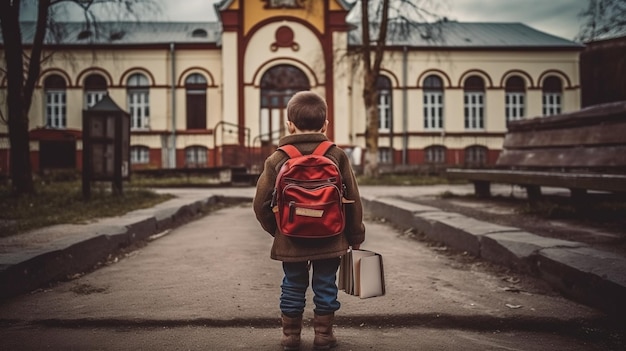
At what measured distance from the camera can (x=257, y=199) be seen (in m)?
2.88

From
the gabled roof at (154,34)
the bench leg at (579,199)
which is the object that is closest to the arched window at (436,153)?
the gabled roof at (154,34)

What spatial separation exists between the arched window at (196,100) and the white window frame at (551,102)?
17.9 meters

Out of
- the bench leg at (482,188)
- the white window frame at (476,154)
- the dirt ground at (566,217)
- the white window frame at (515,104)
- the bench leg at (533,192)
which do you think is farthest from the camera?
the white window frame at (515,104)

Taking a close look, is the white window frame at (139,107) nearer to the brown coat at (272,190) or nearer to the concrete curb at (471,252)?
the concrete curb at (471,252)

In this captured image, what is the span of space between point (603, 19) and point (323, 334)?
26.0 ft

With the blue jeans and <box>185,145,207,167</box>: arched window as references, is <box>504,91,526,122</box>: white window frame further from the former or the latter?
the blue jeans

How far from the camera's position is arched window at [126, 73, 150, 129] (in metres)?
28.0

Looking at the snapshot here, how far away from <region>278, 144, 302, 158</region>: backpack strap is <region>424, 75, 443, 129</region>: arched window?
88.0ft

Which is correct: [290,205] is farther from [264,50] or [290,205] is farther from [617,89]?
[264,50]

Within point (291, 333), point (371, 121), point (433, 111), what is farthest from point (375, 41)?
point (291, 333)

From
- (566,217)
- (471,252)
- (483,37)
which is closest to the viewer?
(471,252)

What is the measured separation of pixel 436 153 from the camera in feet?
94.0

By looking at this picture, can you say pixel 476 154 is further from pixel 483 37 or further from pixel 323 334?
pixel 323 334

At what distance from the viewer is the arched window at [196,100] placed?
27859 millimetres
